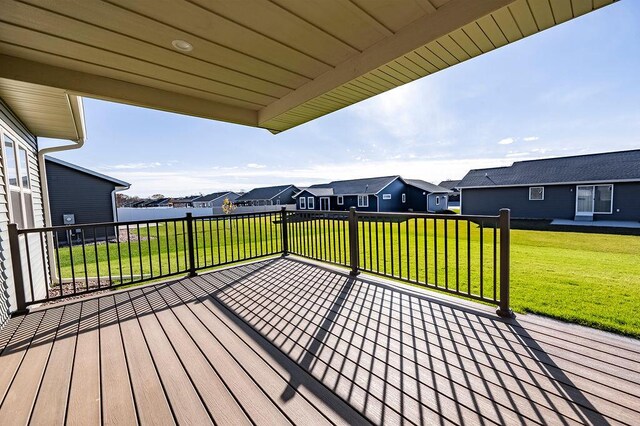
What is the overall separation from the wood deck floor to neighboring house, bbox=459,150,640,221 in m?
16.1

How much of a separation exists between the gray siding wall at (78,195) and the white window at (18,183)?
10113 millimetres

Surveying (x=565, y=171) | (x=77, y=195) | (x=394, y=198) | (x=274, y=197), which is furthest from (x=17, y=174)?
(x=274, y=197)

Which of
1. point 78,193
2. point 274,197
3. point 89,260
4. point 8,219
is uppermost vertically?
point 78,193

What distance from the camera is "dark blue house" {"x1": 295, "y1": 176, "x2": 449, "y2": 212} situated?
72.5 ft

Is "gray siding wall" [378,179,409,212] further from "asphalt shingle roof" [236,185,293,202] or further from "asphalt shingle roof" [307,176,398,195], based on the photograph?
"asphalt shingle roof" [236,185,293,202]

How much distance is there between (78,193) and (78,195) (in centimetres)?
9

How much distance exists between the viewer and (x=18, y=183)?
3.35 meters

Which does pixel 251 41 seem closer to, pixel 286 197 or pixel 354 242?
pixel 354 242

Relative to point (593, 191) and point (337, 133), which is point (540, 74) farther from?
point (593, 191)

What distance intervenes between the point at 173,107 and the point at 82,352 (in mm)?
2402

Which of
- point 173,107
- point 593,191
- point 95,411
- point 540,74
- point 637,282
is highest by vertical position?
point 540,74

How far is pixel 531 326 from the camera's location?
6.89ft

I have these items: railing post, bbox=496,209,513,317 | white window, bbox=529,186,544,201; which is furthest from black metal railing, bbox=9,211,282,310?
white window, bbox=529,186,544,201

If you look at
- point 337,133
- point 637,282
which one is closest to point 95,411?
point 637,282
